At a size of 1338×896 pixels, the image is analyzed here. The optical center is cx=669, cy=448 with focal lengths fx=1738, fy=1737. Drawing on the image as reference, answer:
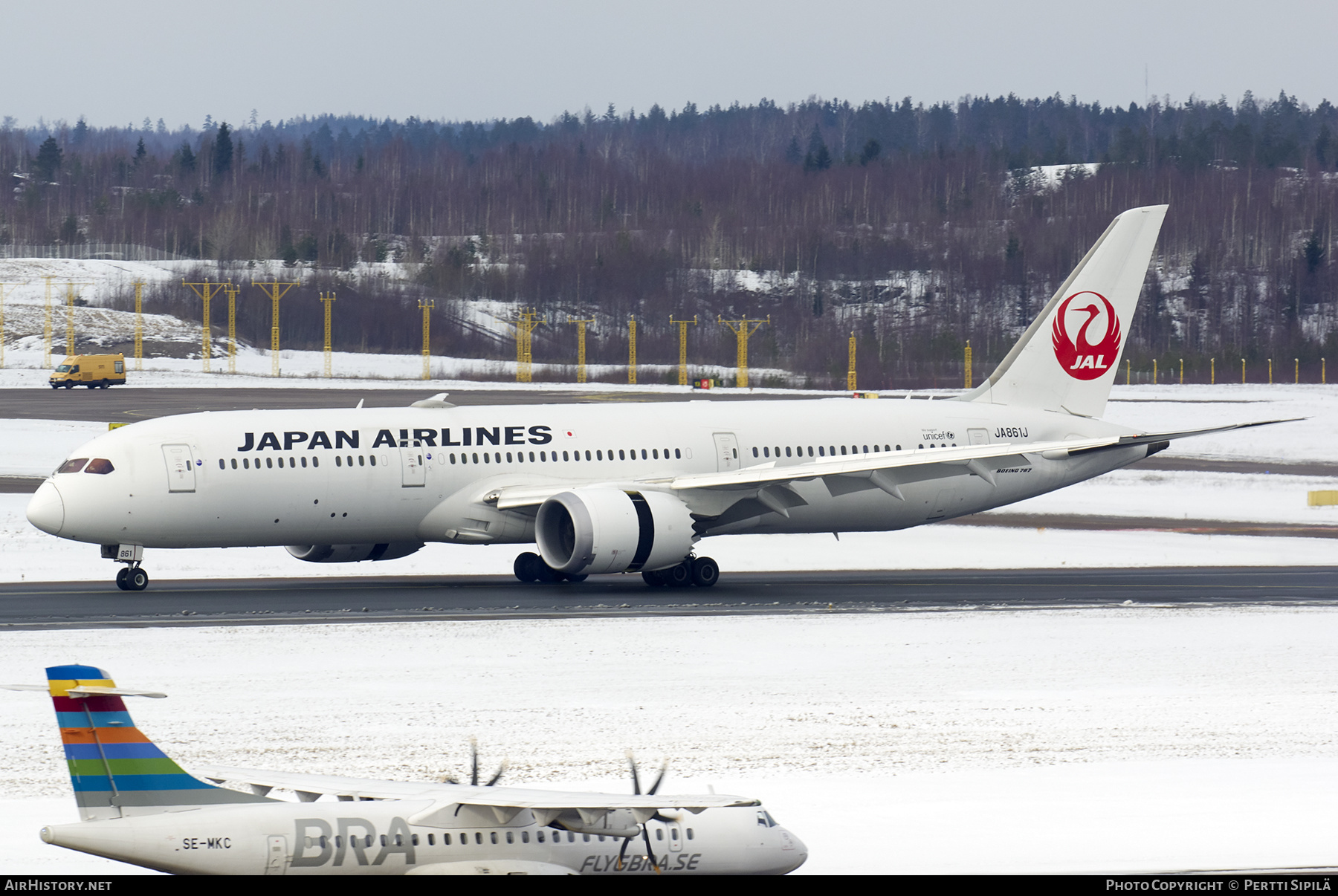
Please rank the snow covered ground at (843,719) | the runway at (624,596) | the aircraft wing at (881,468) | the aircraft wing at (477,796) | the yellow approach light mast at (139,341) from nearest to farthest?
the aircraft wing at (477,796) → the snow covered ground at (843,719) → the runway at (624,596) → the aircraft wing at (881,468) → the yellow approach light mast at (139,341)

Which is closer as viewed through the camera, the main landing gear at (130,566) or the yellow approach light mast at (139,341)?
the main landing gear at (130,566)

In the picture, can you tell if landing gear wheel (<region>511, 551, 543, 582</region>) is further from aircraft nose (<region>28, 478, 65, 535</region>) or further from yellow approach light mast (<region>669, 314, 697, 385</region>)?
yellow approach light mast (<region>669, 314, 697, 385</region>)

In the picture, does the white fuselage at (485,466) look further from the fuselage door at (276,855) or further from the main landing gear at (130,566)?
the fuselage door at (276,855)

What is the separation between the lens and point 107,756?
12.2 m

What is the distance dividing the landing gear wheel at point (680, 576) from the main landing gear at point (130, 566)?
37.3 feet

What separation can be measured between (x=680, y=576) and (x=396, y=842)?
88.3ft

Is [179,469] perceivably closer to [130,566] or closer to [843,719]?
[130,566]

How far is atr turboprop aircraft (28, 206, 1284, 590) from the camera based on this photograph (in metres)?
36.4

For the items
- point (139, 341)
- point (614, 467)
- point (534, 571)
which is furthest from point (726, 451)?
point (139, 341)

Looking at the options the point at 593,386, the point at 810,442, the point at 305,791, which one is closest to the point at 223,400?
the point at 593,386

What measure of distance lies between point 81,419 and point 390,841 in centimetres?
8167

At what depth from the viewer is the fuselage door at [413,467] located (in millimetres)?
38000

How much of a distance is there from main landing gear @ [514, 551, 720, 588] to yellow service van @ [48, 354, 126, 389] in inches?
3573

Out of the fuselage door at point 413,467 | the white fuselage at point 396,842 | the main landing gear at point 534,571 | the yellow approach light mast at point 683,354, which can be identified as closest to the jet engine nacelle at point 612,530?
the main landing gear at point 534,571
